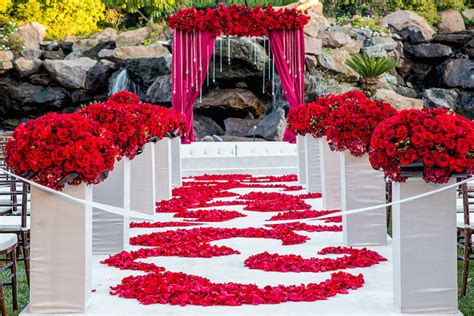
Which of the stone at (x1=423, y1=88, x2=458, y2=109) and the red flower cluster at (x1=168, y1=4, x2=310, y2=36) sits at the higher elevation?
the red flower cluster at (x1=168, y1=4, x2=310, y2=36)

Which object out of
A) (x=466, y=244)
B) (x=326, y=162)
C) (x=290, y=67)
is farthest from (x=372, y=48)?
(x=466, y=244)

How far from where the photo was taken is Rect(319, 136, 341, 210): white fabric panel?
8.83 metres

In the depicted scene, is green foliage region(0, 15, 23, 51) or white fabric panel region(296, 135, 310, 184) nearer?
white fabric panel region(296, 135, 310, 184)

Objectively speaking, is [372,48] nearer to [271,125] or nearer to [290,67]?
[271,125]

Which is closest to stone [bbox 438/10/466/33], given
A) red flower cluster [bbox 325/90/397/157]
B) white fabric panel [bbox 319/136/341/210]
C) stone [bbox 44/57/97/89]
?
stone [bbox 44/57/97/89]

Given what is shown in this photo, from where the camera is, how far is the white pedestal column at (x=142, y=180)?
8469 millimetres

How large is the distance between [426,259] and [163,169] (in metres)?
6.39

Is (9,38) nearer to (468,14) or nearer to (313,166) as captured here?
(468,14)

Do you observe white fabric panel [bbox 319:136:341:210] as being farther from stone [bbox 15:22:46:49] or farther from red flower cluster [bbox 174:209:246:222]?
stone [bbox 15:22:46:49]

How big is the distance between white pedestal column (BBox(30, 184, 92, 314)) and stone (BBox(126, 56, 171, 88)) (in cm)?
1826

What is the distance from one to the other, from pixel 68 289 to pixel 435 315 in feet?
6.86

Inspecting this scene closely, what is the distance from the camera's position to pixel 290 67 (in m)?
17.1

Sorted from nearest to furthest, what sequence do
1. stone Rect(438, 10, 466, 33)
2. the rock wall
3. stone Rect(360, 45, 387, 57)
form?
the rock wall → stone Rect(360, 45, 387, 57) → stone Rect(438, 10, 466, 33)

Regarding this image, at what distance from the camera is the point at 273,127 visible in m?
20.4
